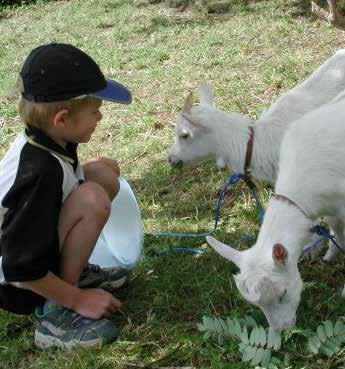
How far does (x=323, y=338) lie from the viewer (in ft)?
9.20

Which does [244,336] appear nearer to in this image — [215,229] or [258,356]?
[258,356]

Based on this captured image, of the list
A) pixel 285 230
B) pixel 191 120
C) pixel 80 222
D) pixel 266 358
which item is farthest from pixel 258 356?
pixel 191 120

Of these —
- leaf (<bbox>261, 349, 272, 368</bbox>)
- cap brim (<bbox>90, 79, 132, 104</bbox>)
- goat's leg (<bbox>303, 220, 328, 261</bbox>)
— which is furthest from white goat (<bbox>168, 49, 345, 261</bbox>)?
leaf (<bbox>261, 349, 272, 368</bbox>)

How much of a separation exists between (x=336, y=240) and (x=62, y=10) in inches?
377

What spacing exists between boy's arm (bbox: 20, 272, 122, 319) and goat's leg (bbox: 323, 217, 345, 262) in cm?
125

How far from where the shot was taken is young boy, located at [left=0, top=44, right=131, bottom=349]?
116 inches

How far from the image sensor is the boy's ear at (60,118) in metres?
3.03

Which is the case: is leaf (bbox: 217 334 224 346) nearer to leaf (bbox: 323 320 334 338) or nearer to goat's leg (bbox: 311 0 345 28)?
leaf (bbox: 323 320 334 338)

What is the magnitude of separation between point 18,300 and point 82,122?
0.99m

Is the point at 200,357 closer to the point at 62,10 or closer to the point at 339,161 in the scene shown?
the point at 339,161

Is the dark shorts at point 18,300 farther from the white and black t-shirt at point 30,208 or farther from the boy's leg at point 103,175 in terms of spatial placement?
the boy's leg at point 103,175

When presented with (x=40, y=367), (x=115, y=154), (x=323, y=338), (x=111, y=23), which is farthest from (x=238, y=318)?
(x=111, y=23)

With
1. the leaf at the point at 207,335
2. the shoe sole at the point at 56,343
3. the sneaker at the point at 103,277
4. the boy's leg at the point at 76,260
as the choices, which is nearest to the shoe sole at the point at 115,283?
the sneaker at the point at 103,277

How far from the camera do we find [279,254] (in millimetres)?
2725
